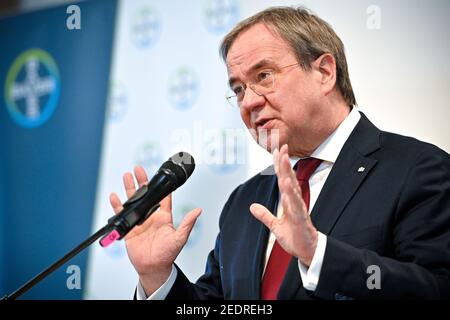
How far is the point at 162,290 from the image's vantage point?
1.96 m

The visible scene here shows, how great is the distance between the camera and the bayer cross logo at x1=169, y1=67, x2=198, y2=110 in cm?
274

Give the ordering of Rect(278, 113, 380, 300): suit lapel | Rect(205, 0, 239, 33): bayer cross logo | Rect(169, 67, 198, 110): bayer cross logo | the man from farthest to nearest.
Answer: Rect(169, 67, 198, 110): bayer cross logo < Rect(205, 0, 239, 33): bayer cross logo < Rect(278, 113, 380, 300): suit lapel < the man

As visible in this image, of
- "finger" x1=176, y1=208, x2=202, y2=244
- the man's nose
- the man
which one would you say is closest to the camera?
the man

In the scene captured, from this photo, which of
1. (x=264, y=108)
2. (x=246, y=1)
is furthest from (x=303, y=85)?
(x=246, y=1)

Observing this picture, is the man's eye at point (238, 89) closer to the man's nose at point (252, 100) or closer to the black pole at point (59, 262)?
the man's nose at point (252, 100)

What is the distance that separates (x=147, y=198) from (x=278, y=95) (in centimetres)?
73

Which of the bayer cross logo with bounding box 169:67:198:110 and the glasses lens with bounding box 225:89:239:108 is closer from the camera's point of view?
the glasses lens with bounding box 225:89:239:108

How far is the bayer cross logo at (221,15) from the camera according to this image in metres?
2.63

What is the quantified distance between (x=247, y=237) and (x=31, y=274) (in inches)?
62.3

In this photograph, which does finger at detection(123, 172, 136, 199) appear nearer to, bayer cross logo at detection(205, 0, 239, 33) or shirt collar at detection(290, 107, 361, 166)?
shirt collar at detection(290, 107, 361, 166)

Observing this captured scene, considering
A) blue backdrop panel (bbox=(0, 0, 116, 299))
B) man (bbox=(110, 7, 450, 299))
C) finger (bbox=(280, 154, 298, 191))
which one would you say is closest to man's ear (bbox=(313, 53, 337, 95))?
man (bbox=(110, 7, 450, 299))

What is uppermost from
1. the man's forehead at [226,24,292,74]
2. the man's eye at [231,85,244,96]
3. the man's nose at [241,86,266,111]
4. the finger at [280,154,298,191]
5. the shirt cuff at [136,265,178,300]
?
the man's forehead at [226,24,292,74]

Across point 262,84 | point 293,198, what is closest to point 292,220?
point 293,198
